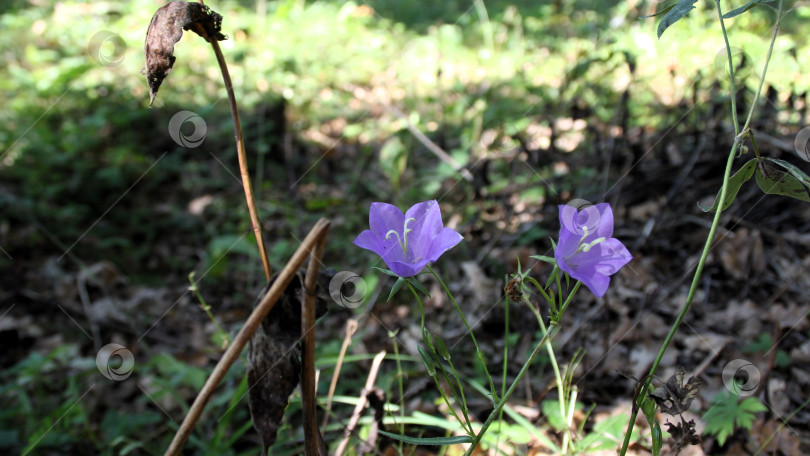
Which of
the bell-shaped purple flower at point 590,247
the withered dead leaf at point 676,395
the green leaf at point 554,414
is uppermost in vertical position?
the bell-shaped purple flower at point 590,247

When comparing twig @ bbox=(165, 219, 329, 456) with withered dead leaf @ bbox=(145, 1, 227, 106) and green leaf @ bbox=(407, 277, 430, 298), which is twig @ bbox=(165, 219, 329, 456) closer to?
green leaf @ bbox=(407, 277, 430, 298)

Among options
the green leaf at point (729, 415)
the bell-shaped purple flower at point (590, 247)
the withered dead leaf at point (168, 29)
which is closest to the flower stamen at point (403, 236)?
the bell-shaped purple flower at point (590, 247)

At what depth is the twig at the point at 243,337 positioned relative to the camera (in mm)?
722

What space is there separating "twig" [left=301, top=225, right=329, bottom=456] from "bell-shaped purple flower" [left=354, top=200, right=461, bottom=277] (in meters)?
0.11

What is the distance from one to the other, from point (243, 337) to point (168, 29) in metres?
0.41

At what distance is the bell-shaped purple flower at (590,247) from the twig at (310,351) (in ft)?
1.05

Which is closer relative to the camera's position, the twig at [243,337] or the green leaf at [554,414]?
the twig at [243,337]

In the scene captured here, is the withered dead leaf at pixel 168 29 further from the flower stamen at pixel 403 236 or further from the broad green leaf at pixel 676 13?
the broad green leaf at pixel 676 13

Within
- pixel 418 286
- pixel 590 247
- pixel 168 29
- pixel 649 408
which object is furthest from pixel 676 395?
pixel 168 29

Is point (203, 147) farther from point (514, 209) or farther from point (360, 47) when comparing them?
point (514, 209)

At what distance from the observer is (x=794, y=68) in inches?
121

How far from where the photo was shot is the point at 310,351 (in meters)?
0.82

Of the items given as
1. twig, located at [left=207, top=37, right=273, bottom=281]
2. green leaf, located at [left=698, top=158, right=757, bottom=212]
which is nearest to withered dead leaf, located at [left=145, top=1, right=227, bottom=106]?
twig, located at [left=207, top=37, right=273, bottom=281]

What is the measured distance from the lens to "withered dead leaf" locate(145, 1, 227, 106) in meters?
0.77
